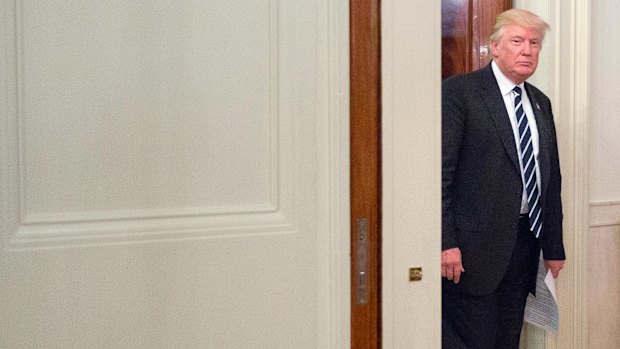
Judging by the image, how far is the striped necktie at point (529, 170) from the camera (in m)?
2.15

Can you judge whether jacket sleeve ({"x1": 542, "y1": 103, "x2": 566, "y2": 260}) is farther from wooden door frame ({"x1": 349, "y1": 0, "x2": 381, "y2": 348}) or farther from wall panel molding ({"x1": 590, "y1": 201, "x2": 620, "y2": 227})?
wooden door frame ({"x1": 349, "y1": 0, "x2": 381, "y2": 348})

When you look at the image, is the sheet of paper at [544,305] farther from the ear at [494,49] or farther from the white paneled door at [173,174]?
the white paneled door at [173,174]

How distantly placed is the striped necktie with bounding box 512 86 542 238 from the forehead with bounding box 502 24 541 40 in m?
0.22

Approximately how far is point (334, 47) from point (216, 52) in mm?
192

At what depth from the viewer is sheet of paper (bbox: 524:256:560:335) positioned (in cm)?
219

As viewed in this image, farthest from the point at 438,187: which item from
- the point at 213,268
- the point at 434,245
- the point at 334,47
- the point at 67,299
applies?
the point at 67,299

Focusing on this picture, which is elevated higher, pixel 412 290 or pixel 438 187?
pixel 438 187

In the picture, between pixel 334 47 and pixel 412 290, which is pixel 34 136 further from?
pixel 412 290

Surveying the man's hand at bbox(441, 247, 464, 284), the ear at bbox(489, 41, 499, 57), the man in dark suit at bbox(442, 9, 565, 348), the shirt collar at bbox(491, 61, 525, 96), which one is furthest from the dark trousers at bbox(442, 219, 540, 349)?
the ear at bbox(489, 41, 499, 57)

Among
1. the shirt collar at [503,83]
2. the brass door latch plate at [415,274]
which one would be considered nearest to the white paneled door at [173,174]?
the brass door latch plate at [415,274]

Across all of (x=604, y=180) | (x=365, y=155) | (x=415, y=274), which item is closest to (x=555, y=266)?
(x=604, y=180)

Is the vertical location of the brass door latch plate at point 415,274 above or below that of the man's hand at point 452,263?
above

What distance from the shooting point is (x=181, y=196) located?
88 cm

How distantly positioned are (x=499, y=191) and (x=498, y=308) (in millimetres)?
441
